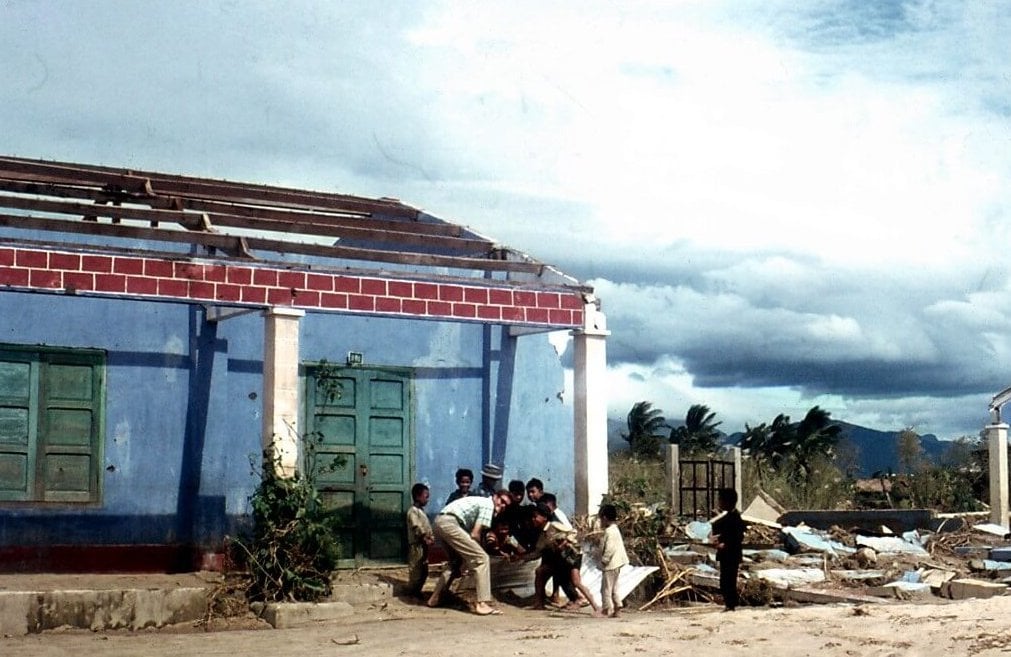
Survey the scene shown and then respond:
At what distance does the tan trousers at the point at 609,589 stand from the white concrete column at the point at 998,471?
38.7 feet

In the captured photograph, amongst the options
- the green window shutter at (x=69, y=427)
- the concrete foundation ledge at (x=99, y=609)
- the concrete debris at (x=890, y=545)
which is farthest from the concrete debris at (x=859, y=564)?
the green window shutter at (x=69, y=427)

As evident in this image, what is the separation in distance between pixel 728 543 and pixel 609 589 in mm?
1199

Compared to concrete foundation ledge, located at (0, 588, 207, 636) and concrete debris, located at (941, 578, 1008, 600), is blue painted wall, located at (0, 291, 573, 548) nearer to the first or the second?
concrete foundation ledge, located at (0, 588, 207, 636)

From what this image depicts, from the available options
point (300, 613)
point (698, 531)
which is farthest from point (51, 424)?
point (698, 531)

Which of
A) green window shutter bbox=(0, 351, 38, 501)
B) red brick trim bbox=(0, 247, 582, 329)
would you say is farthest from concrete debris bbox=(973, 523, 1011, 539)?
green window shutter bbox=(0, 351, 38, 501)

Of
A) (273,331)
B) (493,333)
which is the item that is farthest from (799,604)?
(273,331)

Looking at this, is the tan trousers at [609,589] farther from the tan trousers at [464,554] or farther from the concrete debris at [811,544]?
the concrete debris at [811,544]

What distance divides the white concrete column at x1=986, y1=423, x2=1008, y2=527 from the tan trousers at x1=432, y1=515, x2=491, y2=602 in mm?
12404

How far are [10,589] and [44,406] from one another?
2.04 meters

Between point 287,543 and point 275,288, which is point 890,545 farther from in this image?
point 275,288

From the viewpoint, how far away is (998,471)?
22.6 m

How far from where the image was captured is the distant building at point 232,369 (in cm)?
1327

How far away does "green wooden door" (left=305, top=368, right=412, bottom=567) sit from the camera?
14852mm

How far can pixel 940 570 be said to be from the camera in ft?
54.1
